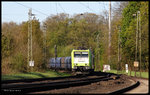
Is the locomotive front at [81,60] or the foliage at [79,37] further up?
the foliage at [79,37]

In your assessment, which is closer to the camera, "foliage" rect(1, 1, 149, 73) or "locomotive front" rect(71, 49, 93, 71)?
"locomotive front" rect(71, 49, 93, 71)

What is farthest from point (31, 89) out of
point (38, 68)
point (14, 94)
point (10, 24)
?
point (10, 24)

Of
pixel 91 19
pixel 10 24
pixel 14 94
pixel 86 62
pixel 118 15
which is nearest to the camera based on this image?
pixel 14 94

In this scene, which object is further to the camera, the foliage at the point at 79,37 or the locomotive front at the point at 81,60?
the foliage at the point at 79,37

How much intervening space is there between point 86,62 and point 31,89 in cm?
2355

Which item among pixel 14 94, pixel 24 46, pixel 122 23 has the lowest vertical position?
pixel 14 94

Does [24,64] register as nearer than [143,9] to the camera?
Yes

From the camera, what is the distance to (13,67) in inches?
1644

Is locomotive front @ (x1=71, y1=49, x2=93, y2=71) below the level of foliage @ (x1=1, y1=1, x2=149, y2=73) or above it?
below

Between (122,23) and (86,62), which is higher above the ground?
(122,23)

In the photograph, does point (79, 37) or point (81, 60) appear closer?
point (81, 60)

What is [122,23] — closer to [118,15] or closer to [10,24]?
[118,15]

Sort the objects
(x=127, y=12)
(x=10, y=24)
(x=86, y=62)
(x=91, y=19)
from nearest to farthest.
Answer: (x=86, y=62)
(x=127, y=12)
(x=10, y=24)
(x=91, y=19)

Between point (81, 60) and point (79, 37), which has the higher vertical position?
point (79, 37)
